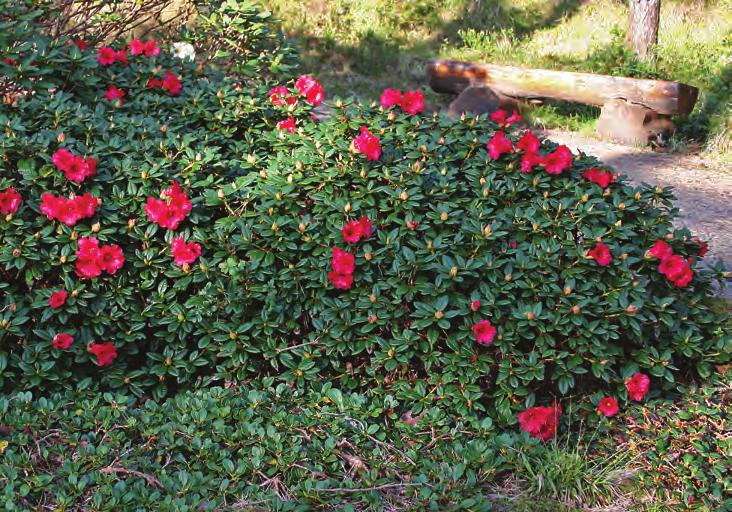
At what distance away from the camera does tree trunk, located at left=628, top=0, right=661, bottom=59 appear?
8656 millimetres

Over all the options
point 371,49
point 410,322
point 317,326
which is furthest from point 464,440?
point 371,49

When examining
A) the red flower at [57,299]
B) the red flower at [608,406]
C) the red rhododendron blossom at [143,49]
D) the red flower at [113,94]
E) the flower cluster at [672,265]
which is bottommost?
the red flower at [608,406]

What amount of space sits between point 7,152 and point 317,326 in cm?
153

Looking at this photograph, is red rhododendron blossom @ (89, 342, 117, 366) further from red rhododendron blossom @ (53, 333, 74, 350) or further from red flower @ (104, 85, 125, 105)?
A: red flower @ (104, 85, 125, 105)

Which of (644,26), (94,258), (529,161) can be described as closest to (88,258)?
(94,258)

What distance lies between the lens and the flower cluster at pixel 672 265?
3193 millimetres

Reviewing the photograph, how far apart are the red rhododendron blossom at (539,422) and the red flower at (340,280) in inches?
33.0

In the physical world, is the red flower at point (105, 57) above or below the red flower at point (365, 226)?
above

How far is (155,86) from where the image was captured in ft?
13.6

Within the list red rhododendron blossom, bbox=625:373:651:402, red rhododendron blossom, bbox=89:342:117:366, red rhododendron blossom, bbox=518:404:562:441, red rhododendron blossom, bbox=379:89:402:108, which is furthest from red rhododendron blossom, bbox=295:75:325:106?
red rhododendron blossom, bbox=625:373:651:402

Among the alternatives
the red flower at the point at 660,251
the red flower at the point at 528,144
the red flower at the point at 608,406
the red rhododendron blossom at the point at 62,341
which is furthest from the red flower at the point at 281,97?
the red flower at the point at 608,406

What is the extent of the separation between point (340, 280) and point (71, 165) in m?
1.23

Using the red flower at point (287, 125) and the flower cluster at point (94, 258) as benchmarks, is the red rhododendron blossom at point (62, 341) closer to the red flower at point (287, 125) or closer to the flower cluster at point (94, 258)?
the flower cluster at point (94, 258)

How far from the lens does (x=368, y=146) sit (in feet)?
A: 11.0
